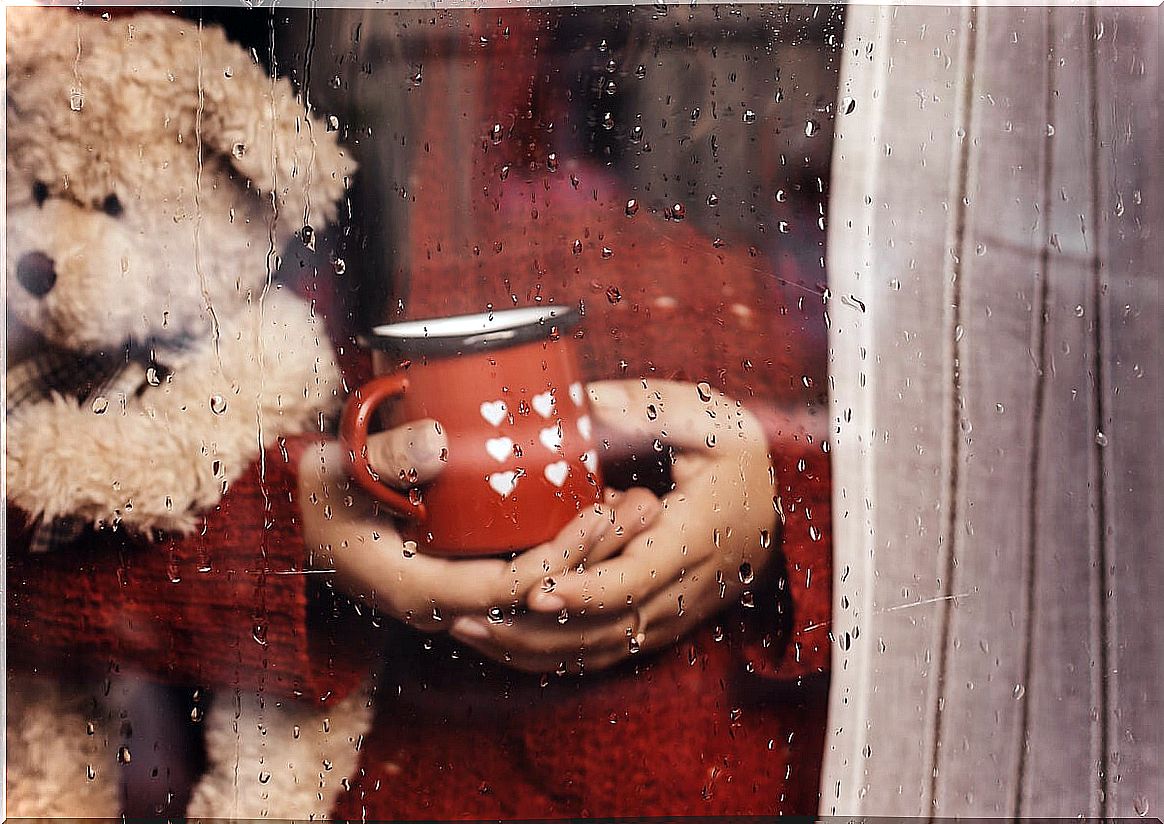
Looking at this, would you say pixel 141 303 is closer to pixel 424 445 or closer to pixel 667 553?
pixel 424 445

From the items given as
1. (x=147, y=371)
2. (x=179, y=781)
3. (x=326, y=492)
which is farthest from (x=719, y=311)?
(x=179, y=781)

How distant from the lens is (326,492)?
2.27 feet

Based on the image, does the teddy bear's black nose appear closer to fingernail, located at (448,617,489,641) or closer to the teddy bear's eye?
the teddy bear's eye

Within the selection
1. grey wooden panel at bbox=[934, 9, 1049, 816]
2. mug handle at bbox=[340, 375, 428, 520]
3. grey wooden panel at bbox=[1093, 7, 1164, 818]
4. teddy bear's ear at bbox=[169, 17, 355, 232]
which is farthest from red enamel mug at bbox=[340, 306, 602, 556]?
grey wooden panel at bbox=[1093, 7, 1164, 818]

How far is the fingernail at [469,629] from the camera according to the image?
0.69m

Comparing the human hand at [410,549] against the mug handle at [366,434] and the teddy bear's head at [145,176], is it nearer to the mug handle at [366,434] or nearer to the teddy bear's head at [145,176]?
the mug handle at [366,434]

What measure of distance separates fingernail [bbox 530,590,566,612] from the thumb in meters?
0.15

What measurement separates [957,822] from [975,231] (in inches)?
22.9

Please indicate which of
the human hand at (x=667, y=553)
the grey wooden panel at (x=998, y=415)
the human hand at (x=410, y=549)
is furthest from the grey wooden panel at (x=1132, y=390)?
the human hand at (x=410, y=549)

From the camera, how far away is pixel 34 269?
2.27 ft

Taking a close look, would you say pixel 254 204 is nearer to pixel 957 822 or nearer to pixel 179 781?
pixel 179 781

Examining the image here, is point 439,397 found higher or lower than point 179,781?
higher

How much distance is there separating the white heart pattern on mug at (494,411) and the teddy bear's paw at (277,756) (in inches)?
11.3

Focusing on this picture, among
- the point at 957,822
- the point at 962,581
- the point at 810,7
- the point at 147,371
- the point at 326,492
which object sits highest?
the point at 810,7
